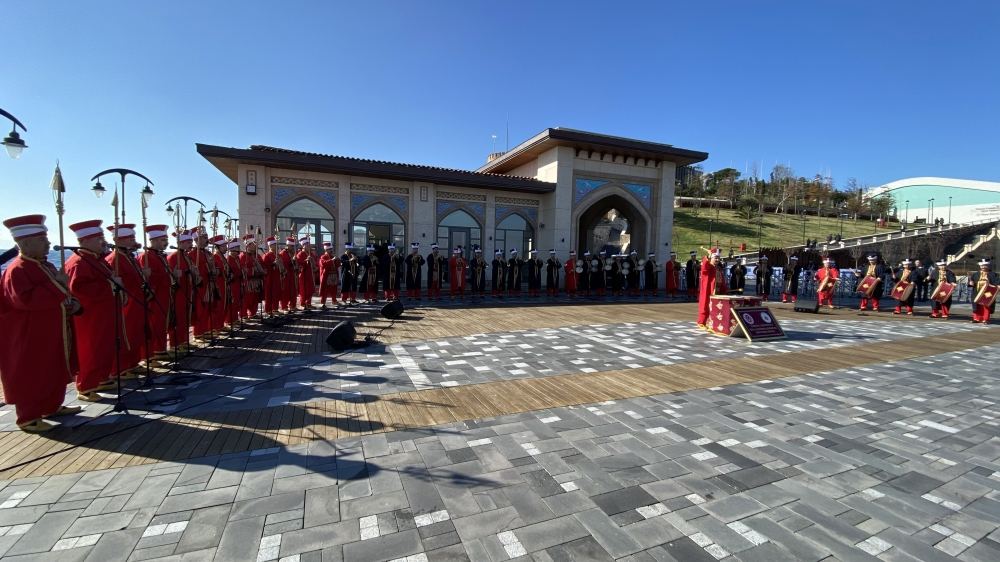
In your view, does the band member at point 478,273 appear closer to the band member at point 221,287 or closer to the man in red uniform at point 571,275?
the man in red uniform at point 571,275

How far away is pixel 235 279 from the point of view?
867 cm

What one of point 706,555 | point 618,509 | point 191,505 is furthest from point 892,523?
point 191,505

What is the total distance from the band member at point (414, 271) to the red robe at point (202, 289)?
25.4 feet

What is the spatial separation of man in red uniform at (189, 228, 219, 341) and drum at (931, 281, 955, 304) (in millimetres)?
20175

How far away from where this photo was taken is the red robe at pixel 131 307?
5.58 metres

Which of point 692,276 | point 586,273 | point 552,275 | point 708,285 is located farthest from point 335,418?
point 692,276

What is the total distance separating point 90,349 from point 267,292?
557cm

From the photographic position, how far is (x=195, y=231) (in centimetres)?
759

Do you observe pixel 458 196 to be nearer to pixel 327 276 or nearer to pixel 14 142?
pixel 327 276

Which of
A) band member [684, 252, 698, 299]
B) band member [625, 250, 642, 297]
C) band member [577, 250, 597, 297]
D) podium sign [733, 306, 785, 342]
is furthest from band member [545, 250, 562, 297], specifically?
podium sign [733, 306, 785, 342]

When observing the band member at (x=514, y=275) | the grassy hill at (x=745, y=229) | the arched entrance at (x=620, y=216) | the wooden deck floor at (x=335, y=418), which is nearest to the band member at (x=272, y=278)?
→ the wooden deck floor at (x=335, y=418)

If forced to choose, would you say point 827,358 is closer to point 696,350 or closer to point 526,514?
point 696,350

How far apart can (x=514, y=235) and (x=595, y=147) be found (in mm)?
5568

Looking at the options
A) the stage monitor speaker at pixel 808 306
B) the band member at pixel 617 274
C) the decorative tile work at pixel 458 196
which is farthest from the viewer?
the band member at pixel 617 274
